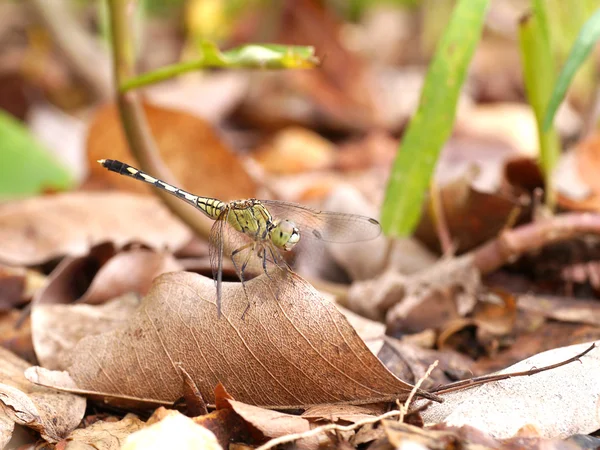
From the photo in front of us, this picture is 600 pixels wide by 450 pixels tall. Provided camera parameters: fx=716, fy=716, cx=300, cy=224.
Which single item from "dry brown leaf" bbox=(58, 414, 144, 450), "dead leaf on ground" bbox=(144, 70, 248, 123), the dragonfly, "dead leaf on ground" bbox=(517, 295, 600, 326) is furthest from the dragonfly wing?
"dead leaf on ground" bbox=(144, 70, 248, 123)

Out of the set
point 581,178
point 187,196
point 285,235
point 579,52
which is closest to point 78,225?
point 187,196

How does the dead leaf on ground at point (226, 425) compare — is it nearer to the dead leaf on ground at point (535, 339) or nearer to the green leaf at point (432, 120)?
the dead leaf on ground at point (535, 339)

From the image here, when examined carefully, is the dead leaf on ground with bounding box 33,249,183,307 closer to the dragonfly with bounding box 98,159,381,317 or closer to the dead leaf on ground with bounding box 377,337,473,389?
the dragonfly with bounding box 98,159,381,317

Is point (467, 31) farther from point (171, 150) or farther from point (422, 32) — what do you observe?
point (422, 32)

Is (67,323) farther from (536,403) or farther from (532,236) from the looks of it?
(532,236)

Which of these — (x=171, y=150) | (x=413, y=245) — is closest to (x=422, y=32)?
(x=171, y=150)
